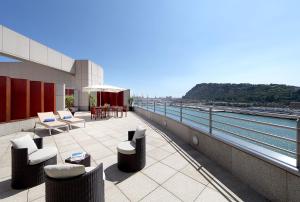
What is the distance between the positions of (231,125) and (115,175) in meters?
2.59

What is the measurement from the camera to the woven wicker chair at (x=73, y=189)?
1.57m

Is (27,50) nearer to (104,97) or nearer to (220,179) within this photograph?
(104,97)

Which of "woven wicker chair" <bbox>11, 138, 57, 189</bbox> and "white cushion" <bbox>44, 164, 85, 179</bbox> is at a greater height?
"white cushion" <bbox>44, 164, 85, 179</bbox>

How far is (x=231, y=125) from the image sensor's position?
302 centimetres

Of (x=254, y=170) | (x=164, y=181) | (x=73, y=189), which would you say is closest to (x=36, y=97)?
(x=73, y=189)

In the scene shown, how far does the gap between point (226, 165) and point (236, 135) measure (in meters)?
0.67

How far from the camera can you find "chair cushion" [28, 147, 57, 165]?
2484mm

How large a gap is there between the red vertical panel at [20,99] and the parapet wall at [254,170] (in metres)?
7.89

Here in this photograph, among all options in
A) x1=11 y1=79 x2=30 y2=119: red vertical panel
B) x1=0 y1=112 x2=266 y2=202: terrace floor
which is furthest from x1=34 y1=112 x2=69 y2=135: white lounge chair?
x1=0 y1=112 x2=266 y2=202: terrace floor

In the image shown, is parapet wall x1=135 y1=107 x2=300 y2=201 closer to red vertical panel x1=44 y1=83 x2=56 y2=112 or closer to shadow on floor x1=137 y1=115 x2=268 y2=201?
shadow on floor x1=137 y1=115 x2=268 y2=201

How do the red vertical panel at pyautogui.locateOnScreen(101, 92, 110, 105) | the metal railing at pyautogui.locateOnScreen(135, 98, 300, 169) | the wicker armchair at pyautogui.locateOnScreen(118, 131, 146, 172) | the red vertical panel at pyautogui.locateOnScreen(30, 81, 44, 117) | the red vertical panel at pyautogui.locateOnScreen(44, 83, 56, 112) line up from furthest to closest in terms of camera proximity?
the red vertical panel at pyautogui.locateOnScreen(101, 92, 110, 105) → the red vertical panel at pyautogui.locateOnScreen(44, 83, 56, 112) → the red vertical panel at pyautogui.locateOnScreen(30, 81, 44, 117) → the wicker armchair at pyautogui.locateOnScreen(118, 131, 146, 172) → the metal railing at pyautogui.locateOnScreen(135, 98, 300, 169)

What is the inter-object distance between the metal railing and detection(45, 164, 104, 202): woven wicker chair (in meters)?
2.65

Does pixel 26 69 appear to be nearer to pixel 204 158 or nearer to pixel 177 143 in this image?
pixel 177 143

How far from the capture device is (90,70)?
1590 centimetres
